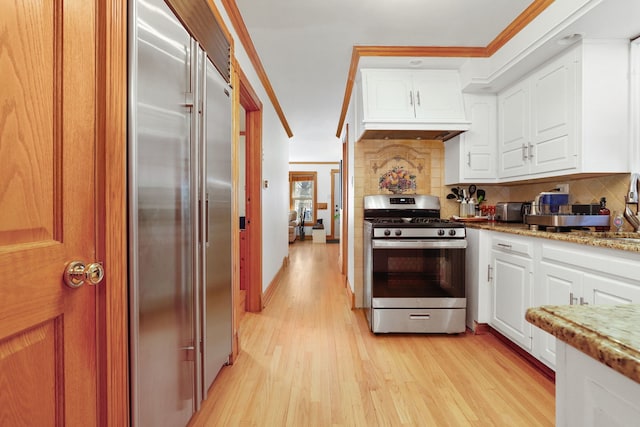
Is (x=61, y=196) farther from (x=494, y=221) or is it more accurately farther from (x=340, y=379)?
(x=494, y=221)

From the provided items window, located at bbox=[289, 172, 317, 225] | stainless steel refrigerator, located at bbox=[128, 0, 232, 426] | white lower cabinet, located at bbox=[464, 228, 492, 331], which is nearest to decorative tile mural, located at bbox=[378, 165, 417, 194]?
white lower cabinet, located at bbox=[464, 228, 492, 331]

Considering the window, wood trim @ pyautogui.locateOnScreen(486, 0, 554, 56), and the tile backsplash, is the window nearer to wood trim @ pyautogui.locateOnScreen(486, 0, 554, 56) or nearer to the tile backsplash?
the tile backsplash

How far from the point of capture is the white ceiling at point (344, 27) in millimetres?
2121

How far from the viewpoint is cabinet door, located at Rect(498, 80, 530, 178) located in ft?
8.23

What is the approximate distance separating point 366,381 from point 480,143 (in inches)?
87.8

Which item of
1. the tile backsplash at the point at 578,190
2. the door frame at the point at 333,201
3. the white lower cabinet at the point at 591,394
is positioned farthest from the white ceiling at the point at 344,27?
the door frame at the point at 333,201

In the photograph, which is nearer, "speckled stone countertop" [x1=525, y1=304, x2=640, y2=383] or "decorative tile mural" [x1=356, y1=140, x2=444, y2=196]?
"speckled stone countertop" [x1=525, y1=304, x2=640, y2=383]

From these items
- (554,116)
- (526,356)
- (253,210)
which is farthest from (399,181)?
(526,356)

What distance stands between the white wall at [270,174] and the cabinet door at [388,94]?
1.04 meters

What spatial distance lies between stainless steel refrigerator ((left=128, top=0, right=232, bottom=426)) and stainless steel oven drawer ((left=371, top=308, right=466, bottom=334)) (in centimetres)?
130

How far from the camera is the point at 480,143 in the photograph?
289cm

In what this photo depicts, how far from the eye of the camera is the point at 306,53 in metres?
2.77

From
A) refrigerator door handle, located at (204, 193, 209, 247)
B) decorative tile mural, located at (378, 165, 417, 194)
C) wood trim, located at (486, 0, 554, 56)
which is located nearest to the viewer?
refrigerator door handle, located at (204, 193, 209, 247)

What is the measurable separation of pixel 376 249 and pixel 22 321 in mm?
2222
